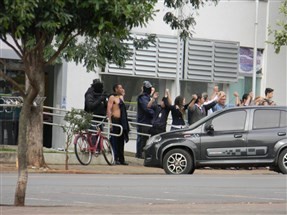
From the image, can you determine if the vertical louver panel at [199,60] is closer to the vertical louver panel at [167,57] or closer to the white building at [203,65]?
the white building at [203,65]

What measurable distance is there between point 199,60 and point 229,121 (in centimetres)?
1066

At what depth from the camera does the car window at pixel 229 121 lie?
21562 millimetres

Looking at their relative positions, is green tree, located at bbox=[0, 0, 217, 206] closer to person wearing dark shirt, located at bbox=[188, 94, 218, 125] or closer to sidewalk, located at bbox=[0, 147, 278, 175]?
sidewalk, located at bbox=[0, 147, 278, 175]

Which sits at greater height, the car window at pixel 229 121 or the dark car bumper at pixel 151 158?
the car window at pixel 229 121

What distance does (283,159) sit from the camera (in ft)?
69.4

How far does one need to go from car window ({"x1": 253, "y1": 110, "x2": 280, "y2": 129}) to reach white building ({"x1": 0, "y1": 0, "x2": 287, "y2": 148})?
861 centimetres

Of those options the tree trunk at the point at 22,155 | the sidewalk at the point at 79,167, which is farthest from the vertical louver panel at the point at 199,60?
the tree trunk at the point at 22,155

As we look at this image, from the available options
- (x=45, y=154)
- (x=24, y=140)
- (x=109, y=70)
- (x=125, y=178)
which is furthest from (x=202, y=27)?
(x=24, y=140)

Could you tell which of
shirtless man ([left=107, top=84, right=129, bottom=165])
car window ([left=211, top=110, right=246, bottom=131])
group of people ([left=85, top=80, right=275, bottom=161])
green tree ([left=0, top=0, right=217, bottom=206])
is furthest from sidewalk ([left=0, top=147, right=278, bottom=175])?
green tree ([left=0, top=0, right=217, bottom=206])

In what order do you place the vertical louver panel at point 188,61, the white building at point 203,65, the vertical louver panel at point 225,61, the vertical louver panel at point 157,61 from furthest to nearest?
the vertical louver panel at point 225,61
the vertical louver panel at point 188,61
the vertical louver panel at point 157,61
the white building at point 203,65

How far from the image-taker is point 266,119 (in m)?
21.6

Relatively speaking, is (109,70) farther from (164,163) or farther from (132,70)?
(164,163)

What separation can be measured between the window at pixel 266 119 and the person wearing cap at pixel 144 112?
4399 millimetres

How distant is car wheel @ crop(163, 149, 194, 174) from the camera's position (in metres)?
21.3
